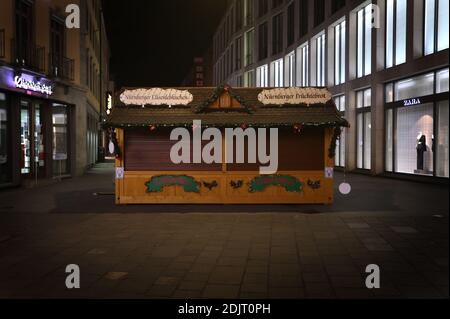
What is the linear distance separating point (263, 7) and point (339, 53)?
666 inches

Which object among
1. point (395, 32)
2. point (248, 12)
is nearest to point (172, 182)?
point (395, 32)

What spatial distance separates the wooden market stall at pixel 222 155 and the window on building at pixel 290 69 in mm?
24811

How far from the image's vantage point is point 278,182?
13344 millimetres

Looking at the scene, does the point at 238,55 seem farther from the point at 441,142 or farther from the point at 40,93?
the point at 441,142

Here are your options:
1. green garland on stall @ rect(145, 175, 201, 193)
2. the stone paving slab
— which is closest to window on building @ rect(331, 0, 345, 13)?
green garland on stall @ rect(145, 175, 201, 193)

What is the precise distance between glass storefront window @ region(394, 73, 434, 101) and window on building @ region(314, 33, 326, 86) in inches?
397

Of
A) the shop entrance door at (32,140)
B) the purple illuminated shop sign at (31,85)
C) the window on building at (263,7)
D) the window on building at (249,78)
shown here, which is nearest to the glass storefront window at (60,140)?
the shop entrance door at (32,140)

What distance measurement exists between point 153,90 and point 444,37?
448 inches

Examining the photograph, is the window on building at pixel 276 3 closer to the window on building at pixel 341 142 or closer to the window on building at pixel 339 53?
the window on building at pixel 339 53

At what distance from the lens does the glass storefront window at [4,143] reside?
57.6 feet

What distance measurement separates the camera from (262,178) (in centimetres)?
1338

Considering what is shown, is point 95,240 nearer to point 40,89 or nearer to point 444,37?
point 40,89

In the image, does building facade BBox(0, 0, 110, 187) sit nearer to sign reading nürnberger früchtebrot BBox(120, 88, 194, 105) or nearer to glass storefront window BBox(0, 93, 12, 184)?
glass storefront window BBox(0, 93, 12, 184)
